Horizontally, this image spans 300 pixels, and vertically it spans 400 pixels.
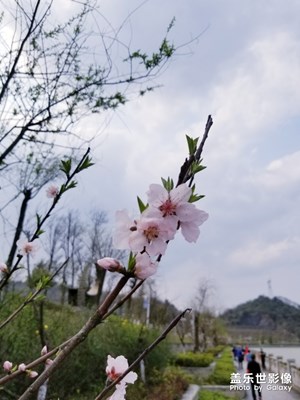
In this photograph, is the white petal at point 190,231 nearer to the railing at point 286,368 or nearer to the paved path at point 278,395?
the paved path at point 278,395

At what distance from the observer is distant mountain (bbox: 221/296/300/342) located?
82062mm

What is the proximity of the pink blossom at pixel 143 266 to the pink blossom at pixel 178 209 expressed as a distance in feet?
0.25

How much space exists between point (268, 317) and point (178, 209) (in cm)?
10138

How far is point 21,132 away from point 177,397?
7.70 metres

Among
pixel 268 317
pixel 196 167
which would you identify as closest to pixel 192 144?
pixel 196 167

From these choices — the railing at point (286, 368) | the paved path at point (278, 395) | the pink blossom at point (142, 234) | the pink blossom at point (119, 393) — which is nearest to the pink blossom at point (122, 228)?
the pink blossom at point (142, 234)

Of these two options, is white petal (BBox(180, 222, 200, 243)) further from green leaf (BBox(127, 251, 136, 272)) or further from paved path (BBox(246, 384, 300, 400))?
paved path (BBox(246, 384, 300, 400))

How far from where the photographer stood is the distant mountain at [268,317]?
8206 cm

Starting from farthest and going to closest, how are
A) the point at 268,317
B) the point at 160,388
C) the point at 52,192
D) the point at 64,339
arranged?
the point at 268,317, the point at 160,388, the point at 64,339, the point at 52,192

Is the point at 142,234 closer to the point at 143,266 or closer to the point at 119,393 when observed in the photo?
the point at 143,266

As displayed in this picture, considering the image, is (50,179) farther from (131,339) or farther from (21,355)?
(131,339)

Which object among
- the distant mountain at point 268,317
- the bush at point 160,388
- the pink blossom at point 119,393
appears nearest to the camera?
the pink blossom at point 119,393

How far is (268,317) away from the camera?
94938mm

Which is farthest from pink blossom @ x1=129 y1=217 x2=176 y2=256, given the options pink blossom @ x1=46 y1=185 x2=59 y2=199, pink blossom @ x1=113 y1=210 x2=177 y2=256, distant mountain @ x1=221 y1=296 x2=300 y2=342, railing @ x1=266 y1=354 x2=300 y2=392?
distant mountain @ x1=221 y1=296 x2=300 y2=342
